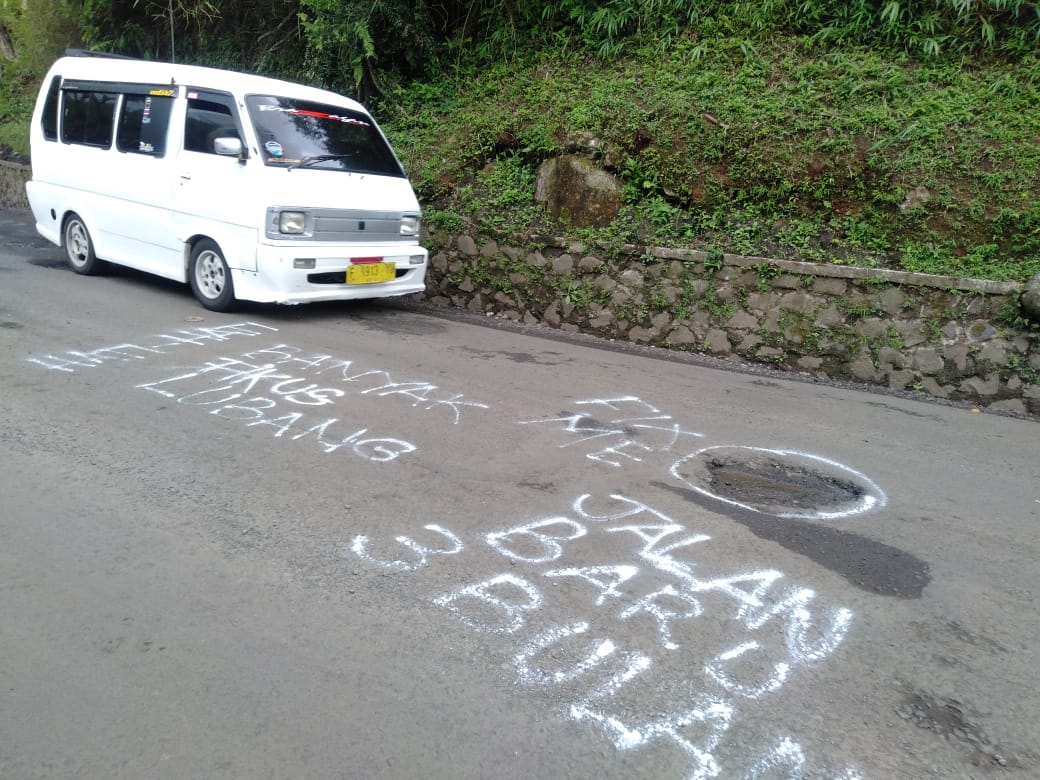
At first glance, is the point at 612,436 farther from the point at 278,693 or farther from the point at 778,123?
the point at 778,123

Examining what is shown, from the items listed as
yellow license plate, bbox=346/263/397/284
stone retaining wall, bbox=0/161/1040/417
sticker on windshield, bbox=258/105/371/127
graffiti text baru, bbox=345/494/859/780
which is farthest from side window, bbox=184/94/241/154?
graffiti text baru, bbox=345/494/859/780

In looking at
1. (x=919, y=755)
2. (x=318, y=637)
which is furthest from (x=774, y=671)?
(x=318, y=637)

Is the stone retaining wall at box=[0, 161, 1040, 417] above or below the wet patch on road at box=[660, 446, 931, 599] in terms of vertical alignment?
above

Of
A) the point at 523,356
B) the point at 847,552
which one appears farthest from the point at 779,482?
the point at 523,356

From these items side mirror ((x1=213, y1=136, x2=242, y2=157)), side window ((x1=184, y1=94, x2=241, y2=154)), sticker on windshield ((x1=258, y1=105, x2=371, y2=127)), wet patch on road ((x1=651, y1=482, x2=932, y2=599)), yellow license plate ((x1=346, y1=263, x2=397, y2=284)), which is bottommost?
wet patch on road ((x1=651, y1=482, x2=932, y2=599))

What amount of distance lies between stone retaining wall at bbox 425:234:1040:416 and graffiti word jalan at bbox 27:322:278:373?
10.4ft

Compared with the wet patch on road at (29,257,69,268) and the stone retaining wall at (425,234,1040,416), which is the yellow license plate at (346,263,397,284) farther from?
the wet patch on road at (29,257,69,268)

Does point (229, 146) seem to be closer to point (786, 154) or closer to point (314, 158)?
point (314, 158)

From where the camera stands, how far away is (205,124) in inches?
314

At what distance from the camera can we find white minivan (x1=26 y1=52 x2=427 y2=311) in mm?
7531

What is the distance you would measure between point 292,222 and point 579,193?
355 cm

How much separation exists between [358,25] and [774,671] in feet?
36.4

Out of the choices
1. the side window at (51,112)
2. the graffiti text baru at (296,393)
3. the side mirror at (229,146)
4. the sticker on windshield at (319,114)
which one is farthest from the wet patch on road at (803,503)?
the side window at (51,112)

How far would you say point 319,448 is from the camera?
4.70m
